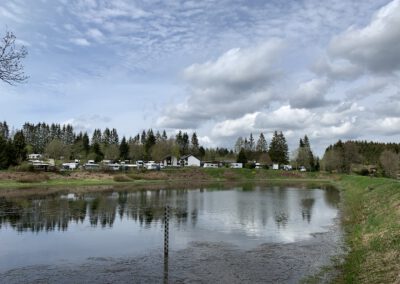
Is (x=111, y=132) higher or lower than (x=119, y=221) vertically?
higher

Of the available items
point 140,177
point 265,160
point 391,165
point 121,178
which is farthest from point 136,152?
point 391,165

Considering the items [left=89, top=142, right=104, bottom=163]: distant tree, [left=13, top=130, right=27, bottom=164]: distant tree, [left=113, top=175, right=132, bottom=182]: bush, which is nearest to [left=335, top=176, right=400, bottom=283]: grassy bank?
[left=113, top=175, right=132, bottom=182]: bush

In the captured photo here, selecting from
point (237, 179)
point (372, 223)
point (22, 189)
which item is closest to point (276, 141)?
point (237, 179)

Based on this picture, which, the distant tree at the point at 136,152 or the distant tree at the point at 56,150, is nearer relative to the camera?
the distant tree at the point at 56,150

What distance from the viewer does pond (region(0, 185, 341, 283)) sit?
1911 cm

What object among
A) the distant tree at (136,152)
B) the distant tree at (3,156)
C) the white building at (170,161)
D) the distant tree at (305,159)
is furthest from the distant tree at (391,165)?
the distant tree at (3,156)

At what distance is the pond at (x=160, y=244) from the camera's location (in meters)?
19.1

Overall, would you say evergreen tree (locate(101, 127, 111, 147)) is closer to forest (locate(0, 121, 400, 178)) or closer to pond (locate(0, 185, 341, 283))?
forest (locate(0, 121, 400, 178))

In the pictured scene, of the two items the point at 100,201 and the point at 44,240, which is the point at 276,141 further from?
the point at 44,240

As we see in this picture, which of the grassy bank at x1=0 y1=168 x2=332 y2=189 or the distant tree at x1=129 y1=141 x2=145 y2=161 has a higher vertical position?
the distant tree at x1=129 y1=141 x2=145 y2=161

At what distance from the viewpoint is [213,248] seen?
25.1m

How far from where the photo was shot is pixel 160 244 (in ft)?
85.7

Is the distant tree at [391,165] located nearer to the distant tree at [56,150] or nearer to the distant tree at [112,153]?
the distant tree at [112,153]

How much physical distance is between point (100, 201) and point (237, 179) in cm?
7788
